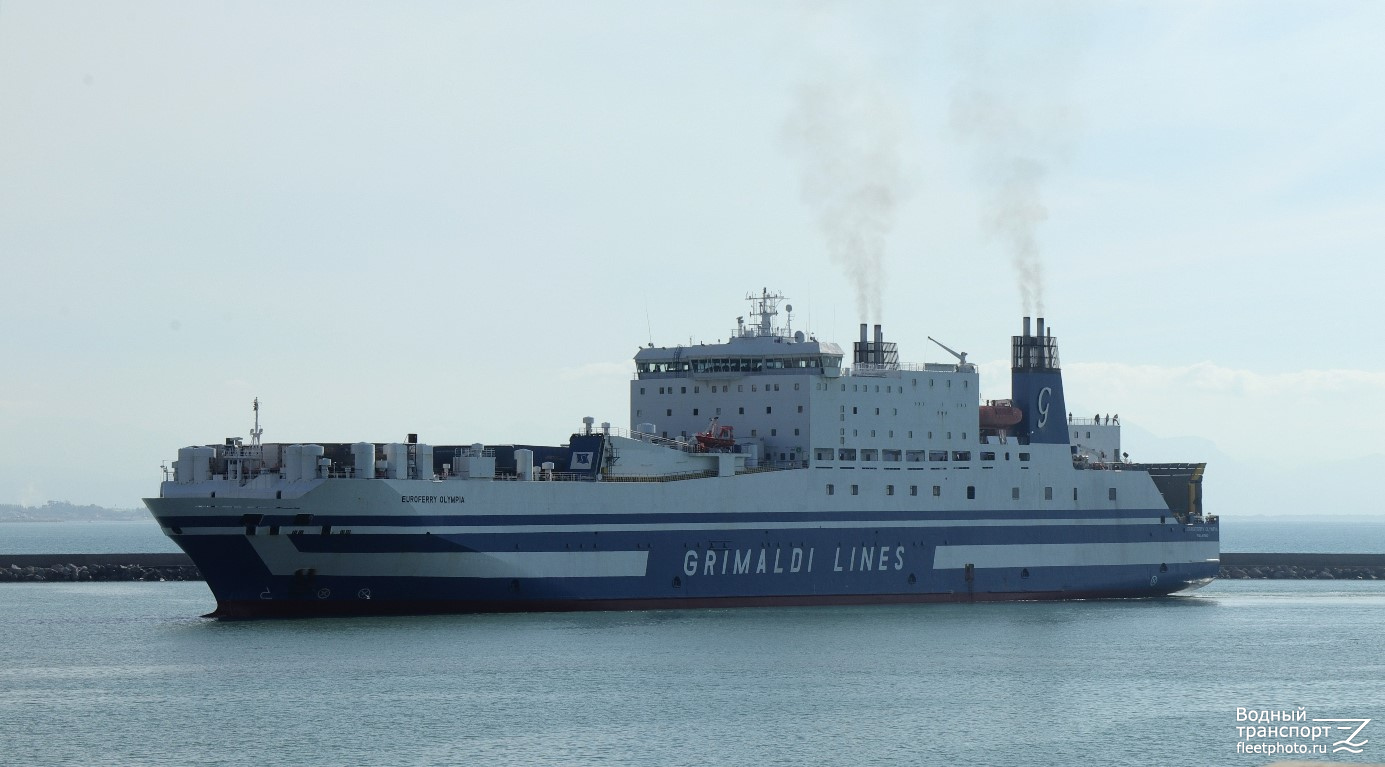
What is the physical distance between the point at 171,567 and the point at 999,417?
36711mm

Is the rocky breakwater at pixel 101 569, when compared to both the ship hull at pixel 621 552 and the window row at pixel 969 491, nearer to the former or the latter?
the ship hull at pixel 621 552

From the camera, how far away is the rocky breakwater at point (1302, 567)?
260ft

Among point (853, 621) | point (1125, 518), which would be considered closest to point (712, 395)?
point (853, 621)

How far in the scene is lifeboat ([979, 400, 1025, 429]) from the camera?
184ft

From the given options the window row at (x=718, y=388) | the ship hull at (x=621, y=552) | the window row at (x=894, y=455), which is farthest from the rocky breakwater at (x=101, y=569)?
the window row at (x=894, y=455)

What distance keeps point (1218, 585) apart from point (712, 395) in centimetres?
2966

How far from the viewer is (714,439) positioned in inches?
1994

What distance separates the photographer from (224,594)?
44344 mm

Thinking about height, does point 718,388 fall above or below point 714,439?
above

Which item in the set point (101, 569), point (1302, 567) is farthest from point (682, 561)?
point (1302, 567)

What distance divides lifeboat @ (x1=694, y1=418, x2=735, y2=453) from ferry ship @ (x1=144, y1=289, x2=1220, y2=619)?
91mm

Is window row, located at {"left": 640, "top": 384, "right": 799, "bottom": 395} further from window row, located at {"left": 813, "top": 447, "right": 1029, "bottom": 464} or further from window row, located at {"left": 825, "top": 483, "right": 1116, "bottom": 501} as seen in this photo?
window row, located at {"left": 825, "top": 483, "right": 1116, "bottom": 501}

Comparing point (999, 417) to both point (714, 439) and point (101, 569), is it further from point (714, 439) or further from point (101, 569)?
point (101, 569)

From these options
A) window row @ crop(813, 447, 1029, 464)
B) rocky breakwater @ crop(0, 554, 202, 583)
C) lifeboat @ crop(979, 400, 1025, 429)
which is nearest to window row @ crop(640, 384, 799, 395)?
window row @ crop(813, 447, 1029, 464)
